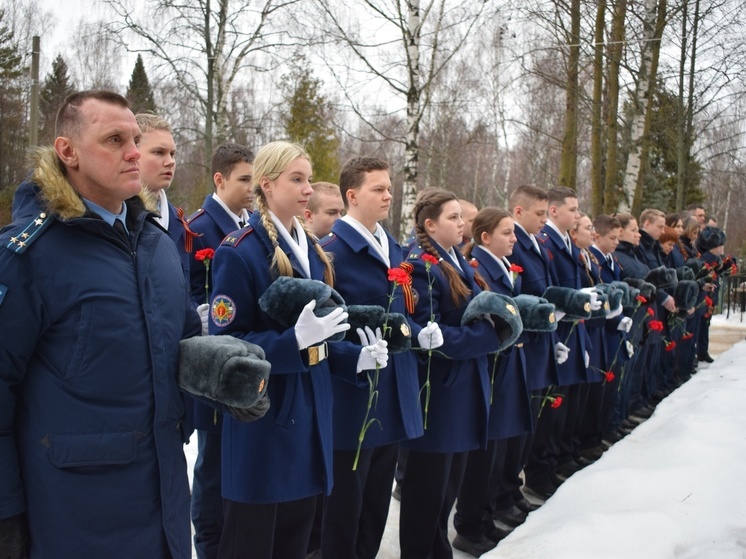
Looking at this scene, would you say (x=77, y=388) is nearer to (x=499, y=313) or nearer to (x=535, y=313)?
(x=499, y=313)

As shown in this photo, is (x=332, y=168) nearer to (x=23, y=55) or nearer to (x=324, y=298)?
(x=23, y=55)

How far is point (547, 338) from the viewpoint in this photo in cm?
498

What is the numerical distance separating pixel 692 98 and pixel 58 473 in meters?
17.8

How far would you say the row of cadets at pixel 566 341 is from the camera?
536 centimetres

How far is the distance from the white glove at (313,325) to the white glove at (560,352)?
2.87 meters

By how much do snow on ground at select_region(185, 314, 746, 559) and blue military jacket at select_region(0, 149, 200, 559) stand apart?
7.79 feet

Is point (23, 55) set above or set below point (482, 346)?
above

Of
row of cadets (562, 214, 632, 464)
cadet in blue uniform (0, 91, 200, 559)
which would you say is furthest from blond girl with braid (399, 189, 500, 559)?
row of cadets (562, 214, 632, 464)

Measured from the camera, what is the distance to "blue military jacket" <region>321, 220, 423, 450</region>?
11.0 feet

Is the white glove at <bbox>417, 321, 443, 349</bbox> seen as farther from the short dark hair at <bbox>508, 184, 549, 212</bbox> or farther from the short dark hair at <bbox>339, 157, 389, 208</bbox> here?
the short dark hair at <bbox>508, 184, 549, 212</bbox>

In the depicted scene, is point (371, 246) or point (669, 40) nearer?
point (371, 246)

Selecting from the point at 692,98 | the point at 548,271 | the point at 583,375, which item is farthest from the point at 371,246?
the point at 692,98

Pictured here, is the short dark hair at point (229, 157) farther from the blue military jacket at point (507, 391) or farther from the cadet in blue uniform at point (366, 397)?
the blue military jacket at point (507, 391)

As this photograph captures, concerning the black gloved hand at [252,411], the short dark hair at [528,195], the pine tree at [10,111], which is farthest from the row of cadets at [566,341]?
the pine tree at [10,111]
